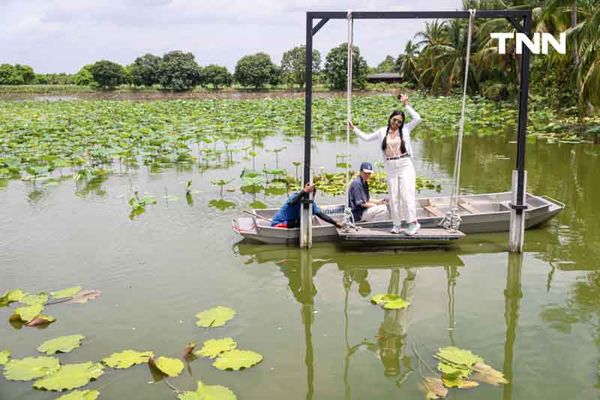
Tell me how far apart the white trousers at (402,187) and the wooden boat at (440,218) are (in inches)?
13.2

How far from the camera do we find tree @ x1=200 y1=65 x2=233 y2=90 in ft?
173

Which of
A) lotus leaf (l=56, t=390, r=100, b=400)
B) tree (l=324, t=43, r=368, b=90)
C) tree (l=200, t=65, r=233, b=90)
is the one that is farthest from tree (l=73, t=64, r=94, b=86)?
lotus leaf (l=56, t=390, r=100, b=400)

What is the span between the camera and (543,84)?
24.4 m

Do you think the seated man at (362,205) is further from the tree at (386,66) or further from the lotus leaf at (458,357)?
the tree at (386,66)

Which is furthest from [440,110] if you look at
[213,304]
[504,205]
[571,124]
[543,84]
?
[213,304]

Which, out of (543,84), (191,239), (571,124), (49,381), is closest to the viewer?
(49,381)

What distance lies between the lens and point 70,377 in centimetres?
408

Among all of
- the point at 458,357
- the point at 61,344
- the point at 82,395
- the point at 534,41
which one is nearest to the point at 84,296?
the point at 61,344

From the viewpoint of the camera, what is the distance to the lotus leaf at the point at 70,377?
3996 millimetres

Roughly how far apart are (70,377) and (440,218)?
15.9ft

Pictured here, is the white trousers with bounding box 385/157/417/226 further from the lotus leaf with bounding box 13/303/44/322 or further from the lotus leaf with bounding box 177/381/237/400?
the lotus leaf with bounding box 13/303/44/322

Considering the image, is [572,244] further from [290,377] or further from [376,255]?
[290,377]

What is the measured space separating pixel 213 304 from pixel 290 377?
5.16ft

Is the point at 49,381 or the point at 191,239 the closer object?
the point at 49,381
